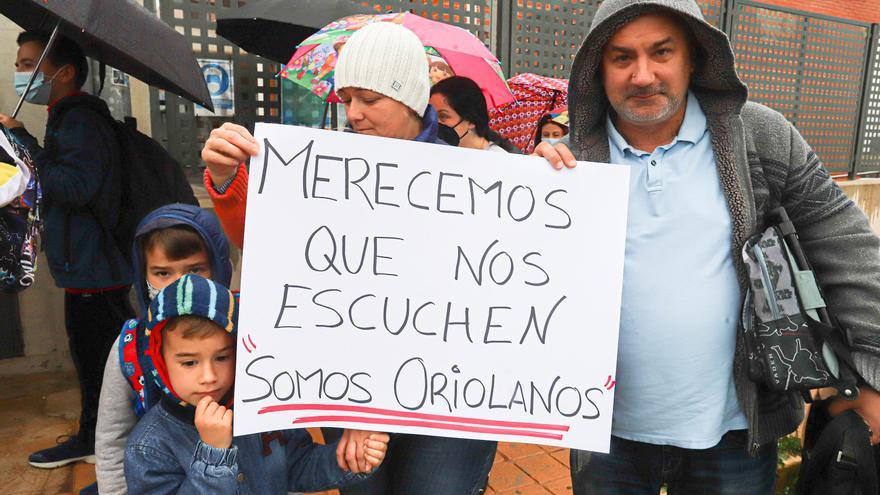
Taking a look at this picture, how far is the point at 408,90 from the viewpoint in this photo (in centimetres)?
151

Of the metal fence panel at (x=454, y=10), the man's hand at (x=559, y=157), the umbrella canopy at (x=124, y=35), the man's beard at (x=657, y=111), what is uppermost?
the metal fence panel at (x=454, y=10)

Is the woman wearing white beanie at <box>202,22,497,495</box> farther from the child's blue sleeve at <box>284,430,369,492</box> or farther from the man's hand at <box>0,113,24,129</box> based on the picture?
the man's hand at <box>0,113,24,129</box>

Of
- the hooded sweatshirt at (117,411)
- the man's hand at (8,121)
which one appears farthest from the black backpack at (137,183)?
the hooded sweatshirt at (117,411)

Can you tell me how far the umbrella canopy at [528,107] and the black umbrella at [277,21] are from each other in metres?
Result: 1.38

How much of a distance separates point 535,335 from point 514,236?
0.24 metres

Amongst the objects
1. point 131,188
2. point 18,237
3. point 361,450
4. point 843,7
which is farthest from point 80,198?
point 843,7

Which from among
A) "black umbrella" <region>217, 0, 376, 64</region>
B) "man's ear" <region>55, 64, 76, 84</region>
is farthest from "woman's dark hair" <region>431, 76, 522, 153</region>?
"man's ear" <region>55, 64, 76, 84</region>

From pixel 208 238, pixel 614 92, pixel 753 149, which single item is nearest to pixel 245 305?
pixel 208 238

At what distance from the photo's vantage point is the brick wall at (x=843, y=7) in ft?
31.9

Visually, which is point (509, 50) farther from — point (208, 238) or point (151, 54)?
point (208, 238)

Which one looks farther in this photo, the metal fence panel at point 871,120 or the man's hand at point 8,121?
the metal fence panel at point 871,120

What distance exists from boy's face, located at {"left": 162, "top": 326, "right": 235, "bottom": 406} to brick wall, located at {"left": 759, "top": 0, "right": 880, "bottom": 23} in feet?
34.7

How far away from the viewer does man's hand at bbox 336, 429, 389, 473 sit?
55.5 inches

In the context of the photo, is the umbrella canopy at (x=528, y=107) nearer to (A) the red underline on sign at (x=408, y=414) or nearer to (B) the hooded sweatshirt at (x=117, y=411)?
(A) the red underline on sign at (x=408, y=414)
